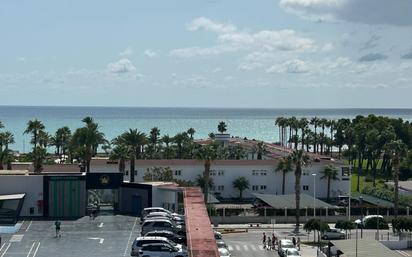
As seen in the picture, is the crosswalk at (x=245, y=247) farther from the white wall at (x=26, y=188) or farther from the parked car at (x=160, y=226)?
the white wall at (x=26, y=188)

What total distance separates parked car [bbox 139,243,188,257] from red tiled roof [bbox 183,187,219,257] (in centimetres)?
202

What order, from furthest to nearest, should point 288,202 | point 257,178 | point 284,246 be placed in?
1. point 257,178
2. point 288,202
3. point 284,246

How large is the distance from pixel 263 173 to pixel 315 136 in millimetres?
57326

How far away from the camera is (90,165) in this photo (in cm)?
8619

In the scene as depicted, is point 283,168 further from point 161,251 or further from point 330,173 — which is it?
point 161,251

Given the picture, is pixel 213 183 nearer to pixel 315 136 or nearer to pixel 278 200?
pixel 278 200

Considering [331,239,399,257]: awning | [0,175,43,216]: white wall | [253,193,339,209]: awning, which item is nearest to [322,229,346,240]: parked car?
[331,239,399,257]: awning

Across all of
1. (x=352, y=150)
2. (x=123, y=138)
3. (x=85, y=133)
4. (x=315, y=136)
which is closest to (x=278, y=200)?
(x=123, y=138)

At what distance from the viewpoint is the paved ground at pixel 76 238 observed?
1845 inches

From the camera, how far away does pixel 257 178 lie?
88.6m

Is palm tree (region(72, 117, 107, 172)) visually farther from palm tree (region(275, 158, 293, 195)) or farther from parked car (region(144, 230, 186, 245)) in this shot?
parked car (region(144, 230, 186, 245))

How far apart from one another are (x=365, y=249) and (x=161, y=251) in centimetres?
1456

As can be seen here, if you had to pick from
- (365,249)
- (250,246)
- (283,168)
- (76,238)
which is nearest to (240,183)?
(283,168)

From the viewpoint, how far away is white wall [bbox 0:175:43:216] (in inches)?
2442
